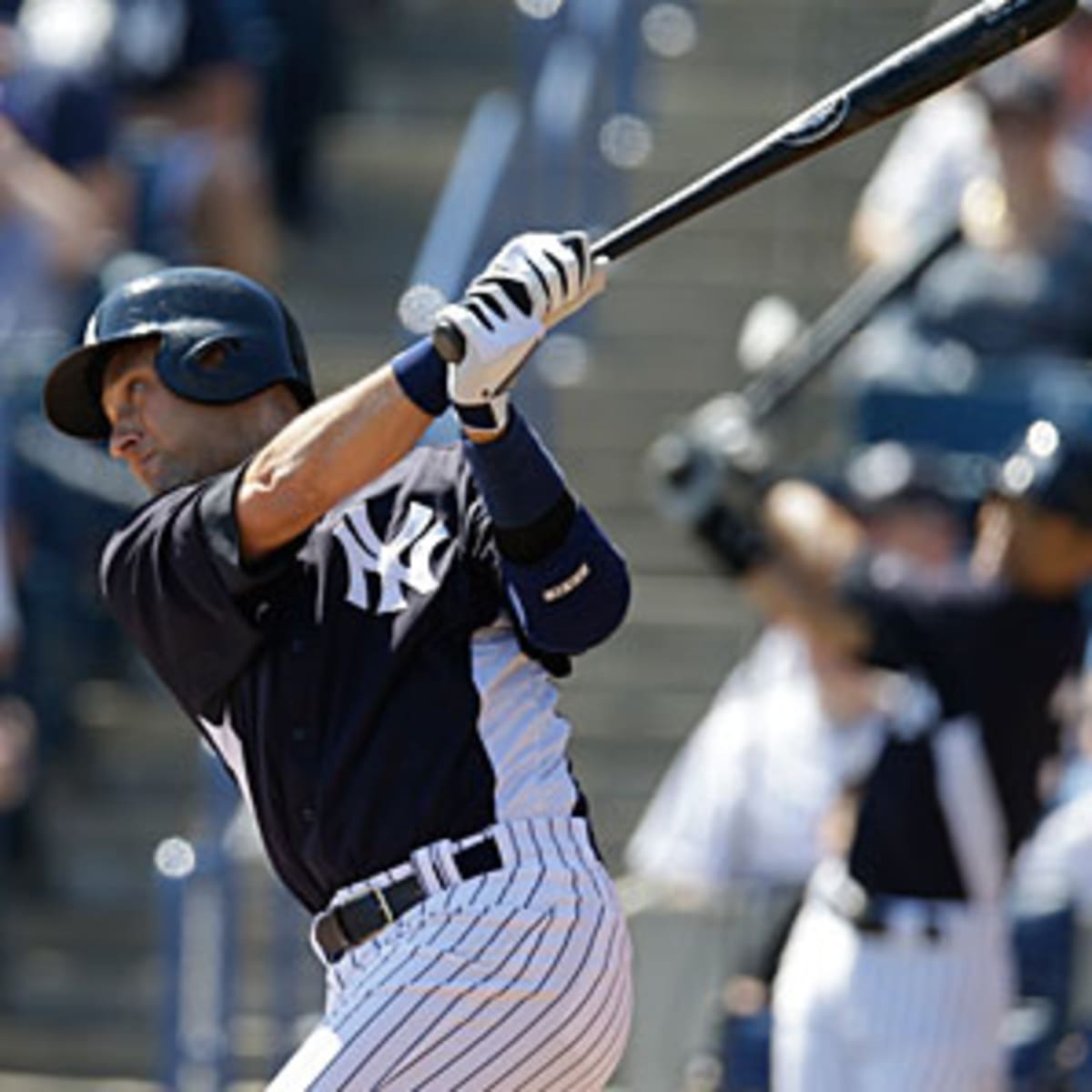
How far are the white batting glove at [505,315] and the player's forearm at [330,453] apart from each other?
0.10 metres

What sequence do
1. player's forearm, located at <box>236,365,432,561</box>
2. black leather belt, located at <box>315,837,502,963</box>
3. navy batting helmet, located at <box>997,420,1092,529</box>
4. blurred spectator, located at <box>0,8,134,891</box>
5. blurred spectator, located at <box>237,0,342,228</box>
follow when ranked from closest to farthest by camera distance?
player's forearm, located at <box>236,365,432,561</box>
black leather belt, located at <box>315,837,502,963</box>
navy batting helmet, located at <box>997,420,1092,529</box>
blurred spectator, located at <box>0,8,134,891</box>
blurred spectator, located at <box>237,0,342,228</box>

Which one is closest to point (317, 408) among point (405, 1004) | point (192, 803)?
point (405, 1004)

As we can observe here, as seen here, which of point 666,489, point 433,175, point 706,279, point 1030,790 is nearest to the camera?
point 1030,790

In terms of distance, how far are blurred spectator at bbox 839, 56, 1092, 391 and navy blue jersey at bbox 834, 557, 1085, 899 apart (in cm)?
141

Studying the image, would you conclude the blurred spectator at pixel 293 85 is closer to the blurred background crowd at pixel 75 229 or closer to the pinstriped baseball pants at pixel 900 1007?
the blurred background crowd at pixel 75 229

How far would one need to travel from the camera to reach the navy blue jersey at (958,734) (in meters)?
6.07

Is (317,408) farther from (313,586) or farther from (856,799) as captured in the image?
(856,799)

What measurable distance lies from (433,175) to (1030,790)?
13.9 feet

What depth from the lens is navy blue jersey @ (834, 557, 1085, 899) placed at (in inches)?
239

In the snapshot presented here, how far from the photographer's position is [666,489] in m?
7.39

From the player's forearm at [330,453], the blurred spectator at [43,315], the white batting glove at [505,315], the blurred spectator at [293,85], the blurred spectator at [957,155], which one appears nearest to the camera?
the white batting glove at [505,315]

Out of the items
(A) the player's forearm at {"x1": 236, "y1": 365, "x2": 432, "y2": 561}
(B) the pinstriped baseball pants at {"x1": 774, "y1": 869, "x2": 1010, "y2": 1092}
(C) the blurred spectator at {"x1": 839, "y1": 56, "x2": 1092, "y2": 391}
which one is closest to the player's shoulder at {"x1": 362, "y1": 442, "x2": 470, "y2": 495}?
(A) the player's forearm at {"x1": 236, "y1": 365, "x2": 432, "y2": 561}

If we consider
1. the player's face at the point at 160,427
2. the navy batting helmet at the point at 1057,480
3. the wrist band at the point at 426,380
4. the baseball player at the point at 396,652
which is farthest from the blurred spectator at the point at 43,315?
the wrist band at the point at 426,380

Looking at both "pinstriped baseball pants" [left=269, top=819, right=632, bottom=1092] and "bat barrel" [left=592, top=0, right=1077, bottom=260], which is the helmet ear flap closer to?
"bat barrel" [left=592, top=0, right=1077, bottom=260]
